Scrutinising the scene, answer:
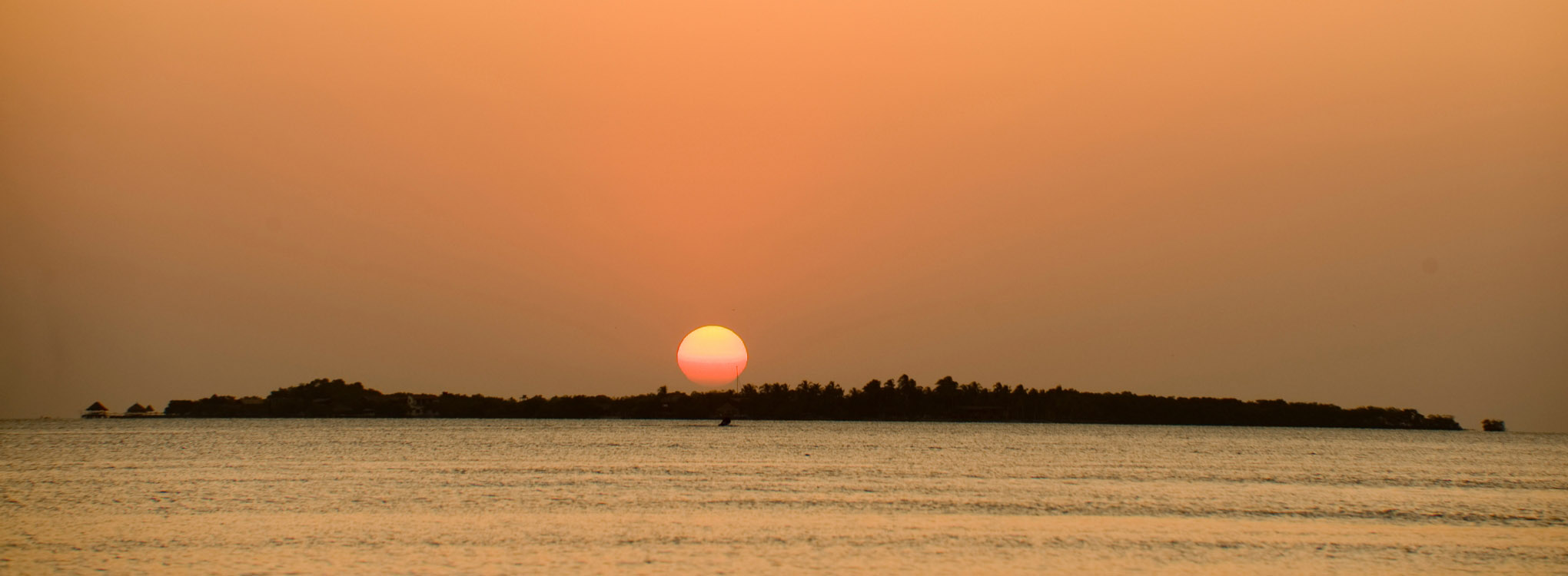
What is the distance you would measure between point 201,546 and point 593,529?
13164 millimetres

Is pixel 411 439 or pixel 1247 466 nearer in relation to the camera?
pixel 1247 466

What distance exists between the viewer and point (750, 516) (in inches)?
1949

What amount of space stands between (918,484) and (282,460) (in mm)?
52926

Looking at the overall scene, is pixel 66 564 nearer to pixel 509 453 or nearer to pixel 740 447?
pixel 509 453

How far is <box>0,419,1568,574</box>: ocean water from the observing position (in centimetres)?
3725

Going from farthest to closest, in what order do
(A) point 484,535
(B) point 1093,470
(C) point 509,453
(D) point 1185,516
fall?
(C) point 509,453 → (B) point 1093,470 → (D) point 1185,516 → (A) point 484,535

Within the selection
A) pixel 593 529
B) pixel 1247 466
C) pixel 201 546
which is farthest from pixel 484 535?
pixel 1247 466

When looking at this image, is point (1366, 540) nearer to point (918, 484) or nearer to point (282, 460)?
point (918, 484)

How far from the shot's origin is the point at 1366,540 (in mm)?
44344

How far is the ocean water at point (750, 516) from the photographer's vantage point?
3725cm

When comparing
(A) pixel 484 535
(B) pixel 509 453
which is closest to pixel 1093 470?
(B) pixel 509 453

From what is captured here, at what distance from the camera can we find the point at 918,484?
69.4 meters

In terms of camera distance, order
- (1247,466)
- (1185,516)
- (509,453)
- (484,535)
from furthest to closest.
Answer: (509,453)
(1247,466)
(1185,516)
(484,535)

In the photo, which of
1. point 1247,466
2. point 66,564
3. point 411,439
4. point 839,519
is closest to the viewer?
point 66,564
